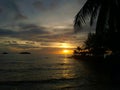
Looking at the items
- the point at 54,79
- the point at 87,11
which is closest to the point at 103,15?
the point at 87,11

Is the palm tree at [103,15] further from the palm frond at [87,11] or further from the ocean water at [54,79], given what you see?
the ocean water at [54,79]

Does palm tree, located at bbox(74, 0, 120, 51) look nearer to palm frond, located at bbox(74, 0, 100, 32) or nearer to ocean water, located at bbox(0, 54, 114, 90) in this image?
palm frond, located at bbox(74, 0, 100, 32)

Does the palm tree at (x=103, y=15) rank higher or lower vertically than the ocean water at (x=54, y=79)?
higher

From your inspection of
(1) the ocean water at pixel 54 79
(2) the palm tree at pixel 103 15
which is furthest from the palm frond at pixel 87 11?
(1) the ocean water at pixel 54 79

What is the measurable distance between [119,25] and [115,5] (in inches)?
48.0

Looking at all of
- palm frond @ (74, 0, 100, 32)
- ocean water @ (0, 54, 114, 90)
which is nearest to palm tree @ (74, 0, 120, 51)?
palm frond @ (74, 0, 100, 32)

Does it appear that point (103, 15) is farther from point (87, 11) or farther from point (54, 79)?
point (54, 79)

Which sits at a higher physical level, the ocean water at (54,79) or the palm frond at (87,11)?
the palm frond at (87,11)

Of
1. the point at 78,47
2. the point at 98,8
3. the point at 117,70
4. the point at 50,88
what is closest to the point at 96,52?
the point at 78,47

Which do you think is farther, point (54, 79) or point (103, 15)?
point (54, 79)

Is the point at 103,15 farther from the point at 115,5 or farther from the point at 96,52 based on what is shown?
the point at 96,52

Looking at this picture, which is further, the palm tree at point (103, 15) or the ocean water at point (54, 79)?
the ocean water at point (54, 79)

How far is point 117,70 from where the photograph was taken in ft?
89.2

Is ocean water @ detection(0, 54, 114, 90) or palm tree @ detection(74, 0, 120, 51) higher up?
palm tree @ detection(74, 0, 120, 51)
